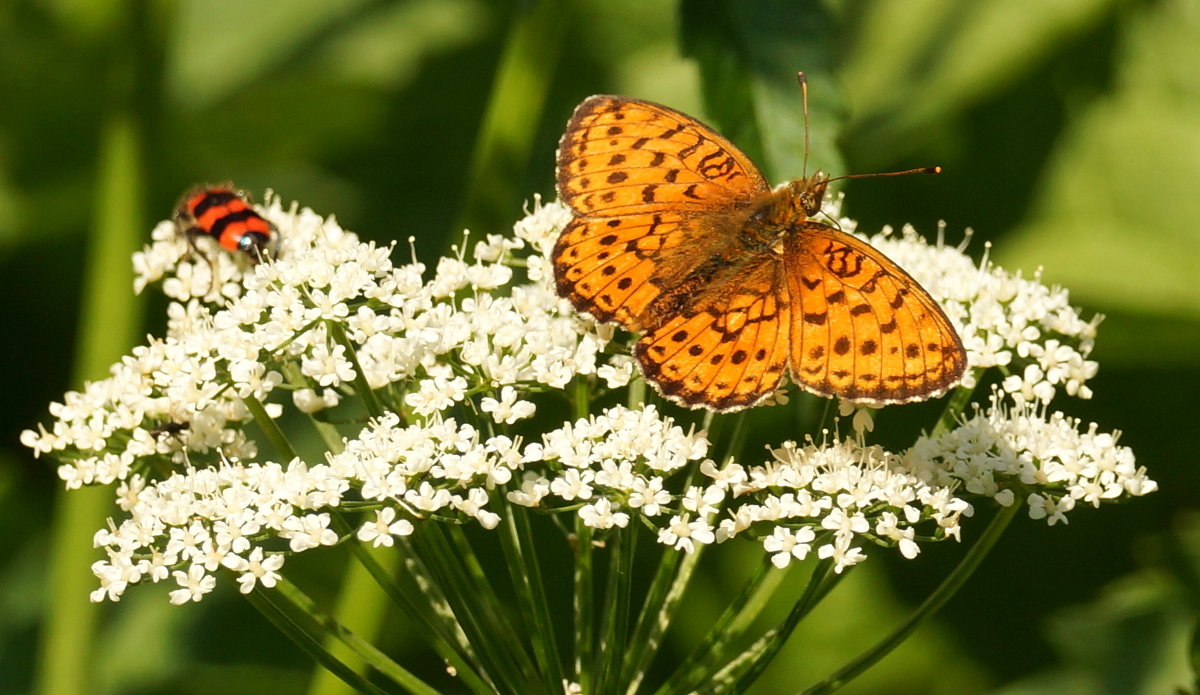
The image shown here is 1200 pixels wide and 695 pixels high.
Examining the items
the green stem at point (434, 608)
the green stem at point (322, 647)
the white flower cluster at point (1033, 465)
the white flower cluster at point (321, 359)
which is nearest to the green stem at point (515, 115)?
the white flower cluster at point (321, 359)

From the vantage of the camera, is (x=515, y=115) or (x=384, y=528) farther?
(x=515, y=115)

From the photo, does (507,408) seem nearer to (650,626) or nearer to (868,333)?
(650,626)

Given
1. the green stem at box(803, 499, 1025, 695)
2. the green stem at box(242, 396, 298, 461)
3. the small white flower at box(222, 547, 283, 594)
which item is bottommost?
the green stem at box(803, 499, 1025, 695)

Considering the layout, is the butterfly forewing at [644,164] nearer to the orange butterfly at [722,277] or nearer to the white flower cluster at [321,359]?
the orange butterfly at [722,277]

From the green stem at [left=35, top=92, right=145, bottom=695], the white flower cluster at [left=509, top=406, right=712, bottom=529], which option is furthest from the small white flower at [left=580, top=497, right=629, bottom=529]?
the green stem at [left=35, top=92, right=145, bottom=695]

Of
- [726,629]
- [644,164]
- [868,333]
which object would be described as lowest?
[726,629]

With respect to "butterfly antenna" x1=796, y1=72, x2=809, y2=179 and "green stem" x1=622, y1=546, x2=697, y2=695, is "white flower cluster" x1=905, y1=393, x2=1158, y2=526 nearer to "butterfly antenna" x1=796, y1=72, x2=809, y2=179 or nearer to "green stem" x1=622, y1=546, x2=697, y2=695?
"green stem" x1=622, y1=546, x2=697, y2=695

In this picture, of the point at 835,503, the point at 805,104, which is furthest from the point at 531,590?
the point at 805,104
